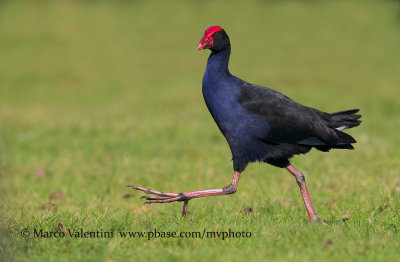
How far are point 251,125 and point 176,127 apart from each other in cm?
642

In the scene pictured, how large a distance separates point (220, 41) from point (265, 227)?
207 centimetres

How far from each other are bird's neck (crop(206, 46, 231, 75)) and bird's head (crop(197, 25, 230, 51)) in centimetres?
5

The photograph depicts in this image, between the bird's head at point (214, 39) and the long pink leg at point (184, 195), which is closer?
the long pink leg at point (184, 195)

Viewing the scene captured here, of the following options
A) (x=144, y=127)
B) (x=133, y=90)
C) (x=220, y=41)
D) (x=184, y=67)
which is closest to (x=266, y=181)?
(x=220, y=41)

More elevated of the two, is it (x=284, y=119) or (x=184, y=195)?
(x=284, y=119)

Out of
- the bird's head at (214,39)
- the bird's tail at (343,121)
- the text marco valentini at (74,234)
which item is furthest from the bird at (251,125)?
the text marco valentini at (74,234)

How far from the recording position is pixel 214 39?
600 cm

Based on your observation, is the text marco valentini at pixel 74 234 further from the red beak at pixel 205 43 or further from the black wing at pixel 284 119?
the red beak at pixel 205 43

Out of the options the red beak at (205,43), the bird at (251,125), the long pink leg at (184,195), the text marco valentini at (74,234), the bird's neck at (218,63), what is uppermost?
the red beak at (205,43)

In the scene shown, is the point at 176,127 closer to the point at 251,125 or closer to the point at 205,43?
the point at 205,43

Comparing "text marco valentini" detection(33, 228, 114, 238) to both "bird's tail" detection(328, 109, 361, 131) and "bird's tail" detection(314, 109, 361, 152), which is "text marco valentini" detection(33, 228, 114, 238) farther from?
"bird's tail" detection(328, 109, 361, 131)

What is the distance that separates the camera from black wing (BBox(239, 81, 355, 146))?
18.7ft

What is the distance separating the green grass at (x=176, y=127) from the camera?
4.83 m

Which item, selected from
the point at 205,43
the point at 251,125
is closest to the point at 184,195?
the point at 251,125
